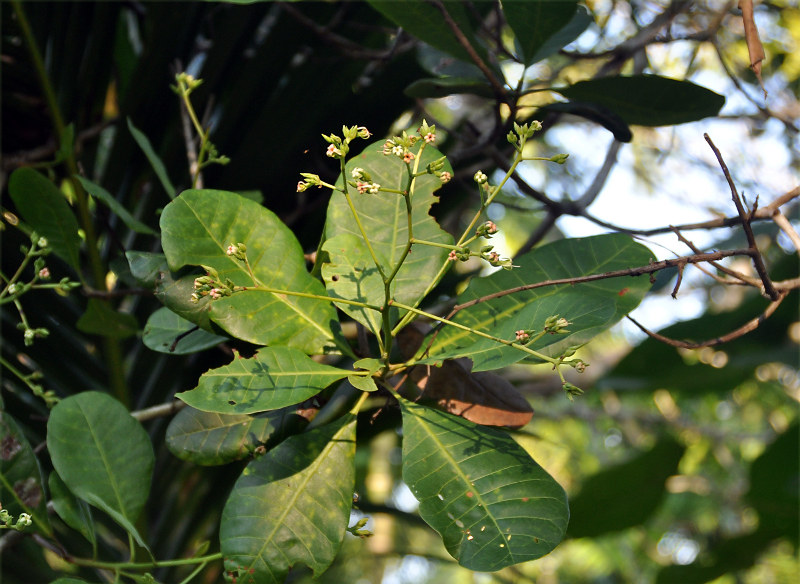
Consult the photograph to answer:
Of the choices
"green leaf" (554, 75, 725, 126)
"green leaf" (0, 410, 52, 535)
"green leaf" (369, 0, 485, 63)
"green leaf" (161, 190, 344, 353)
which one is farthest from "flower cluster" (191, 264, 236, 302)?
"green leaf" (554, 75, 725, 126)

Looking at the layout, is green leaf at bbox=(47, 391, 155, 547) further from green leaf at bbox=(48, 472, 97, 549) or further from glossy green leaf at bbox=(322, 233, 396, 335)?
glossy green leaf at bbox=(322, 233, 396, 335)

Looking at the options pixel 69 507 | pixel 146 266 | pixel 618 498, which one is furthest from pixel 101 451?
pixel 618 498

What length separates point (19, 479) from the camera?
0.68 metres

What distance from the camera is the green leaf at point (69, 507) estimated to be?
672 millimetres

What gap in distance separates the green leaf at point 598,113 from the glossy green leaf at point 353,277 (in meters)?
0.34

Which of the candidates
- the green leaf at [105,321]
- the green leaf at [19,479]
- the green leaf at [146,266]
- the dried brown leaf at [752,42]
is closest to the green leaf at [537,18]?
the dried brown leaf at [752,42]

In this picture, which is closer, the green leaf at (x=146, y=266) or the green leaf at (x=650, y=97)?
the green leaf at (x=146, y=266)

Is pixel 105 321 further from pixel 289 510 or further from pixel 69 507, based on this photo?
pixel 289 510

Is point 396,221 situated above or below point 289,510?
above

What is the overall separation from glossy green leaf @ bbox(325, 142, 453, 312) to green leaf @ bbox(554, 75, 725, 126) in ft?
0.87

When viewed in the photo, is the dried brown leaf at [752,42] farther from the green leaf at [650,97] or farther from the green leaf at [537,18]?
the green leaf at [537,18]

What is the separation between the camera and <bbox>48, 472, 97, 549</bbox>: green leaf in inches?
26.5

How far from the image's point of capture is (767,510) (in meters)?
1.40

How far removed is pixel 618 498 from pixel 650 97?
→ 0.78 metres
